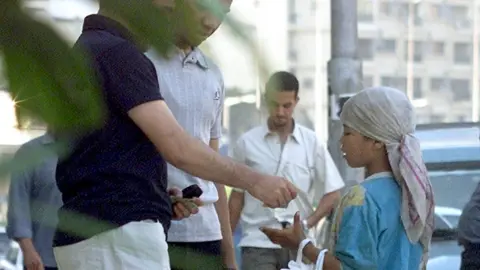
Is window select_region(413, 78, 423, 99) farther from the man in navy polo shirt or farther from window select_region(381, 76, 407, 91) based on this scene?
the man in navy polo shirt

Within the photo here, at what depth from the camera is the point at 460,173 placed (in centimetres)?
628

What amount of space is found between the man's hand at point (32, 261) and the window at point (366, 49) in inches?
96.0

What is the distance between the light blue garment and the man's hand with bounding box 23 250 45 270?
3.05ft

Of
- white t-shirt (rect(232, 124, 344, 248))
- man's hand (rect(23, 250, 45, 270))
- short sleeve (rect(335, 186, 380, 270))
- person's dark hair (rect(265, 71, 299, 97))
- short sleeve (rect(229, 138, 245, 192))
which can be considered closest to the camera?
person's dark hair (rect(265, 71, 299, 97))

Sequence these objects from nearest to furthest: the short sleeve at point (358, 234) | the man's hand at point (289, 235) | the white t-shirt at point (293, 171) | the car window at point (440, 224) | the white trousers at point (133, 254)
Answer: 1. the white trousers at point (133, 254)
2. the short sleeve at point (358, 234)
3. the man's hand at point (289, 235)
4. the white t-shirt at point (293, 171)
5. the car window at point (440, 224)

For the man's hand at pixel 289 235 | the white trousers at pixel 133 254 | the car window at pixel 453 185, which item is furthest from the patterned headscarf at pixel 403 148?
the car window at pixel 453 185

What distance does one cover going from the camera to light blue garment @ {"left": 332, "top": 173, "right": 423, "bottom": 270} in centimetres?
295

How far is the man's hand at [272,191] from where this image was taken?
7.22 ft

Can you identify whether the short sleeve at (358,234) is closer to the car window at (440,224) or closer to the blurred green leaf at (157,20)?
the blurred green leaf at (157,20)

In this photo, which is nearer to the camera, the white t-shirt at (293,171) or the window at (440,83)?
the window at (440,83)

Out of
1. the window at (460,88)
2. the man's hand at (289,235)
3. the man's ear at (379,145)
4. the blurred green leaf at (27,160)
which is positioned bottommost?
the man's hand at (289,235)

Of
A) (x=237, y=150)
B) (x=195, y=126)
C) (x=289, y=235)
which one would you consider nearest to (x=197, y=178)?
(x=195, y=126)

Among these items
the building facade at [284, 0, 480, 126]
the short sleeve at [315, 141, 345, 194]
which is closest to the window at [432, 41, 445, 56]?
the building facade at [284, 0, 480, 126]

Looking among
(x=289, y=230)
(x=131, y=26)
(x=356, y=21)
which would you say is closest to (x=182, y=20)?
(x=131, y=26)
